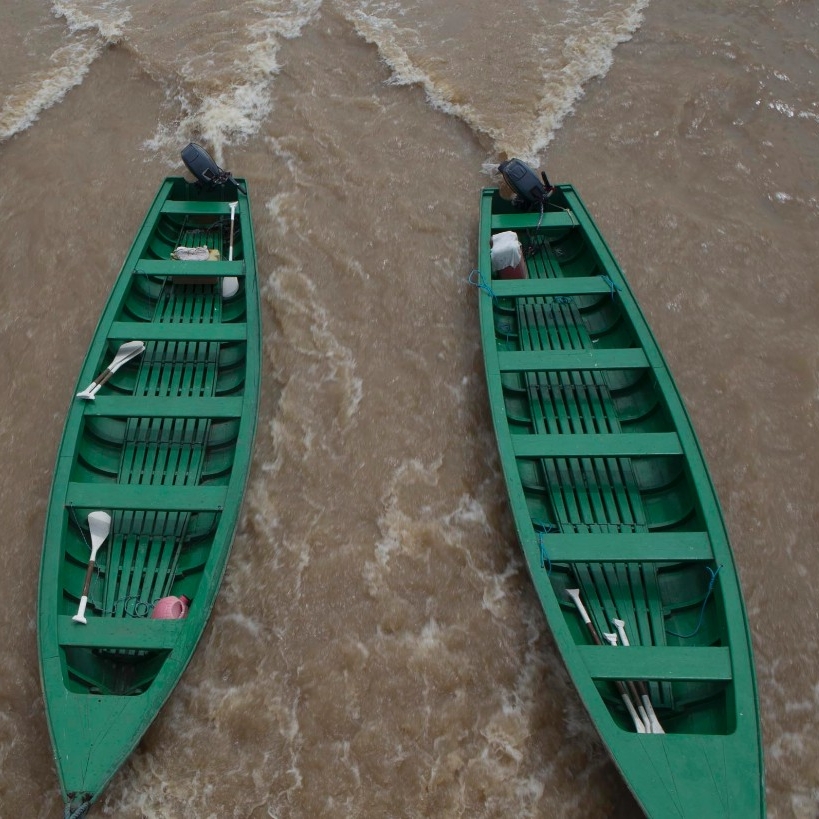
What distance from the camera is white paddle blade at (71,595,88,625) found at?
6.16 m

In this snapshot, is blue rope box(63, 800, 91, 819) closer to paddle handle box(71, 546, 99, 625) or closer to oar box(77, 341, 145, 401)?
paddle handle box(71, 546, 99, 625)

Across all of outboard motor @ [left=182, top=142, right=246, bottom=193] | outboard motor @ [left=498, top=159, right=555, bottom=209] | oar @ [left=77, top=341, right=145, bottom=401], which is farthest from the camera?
outboard motor @ [left=182, top=142, right=246, bottom=193]

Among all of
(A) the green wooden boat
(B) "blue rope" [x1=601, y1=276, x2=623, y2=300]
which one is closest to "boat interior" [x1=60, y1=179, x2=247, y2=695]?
(A) the green wooden boat

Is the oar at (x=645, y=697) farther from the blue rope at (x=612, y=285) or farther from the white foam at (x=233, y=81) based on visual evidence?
the white foam at (x=233, y=81)

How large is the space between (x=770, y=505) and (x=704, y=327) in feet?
9.21

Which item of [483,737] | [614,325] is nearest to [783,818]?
[483,737]

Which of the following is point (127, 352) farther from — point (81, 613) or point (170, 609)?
point (170, 609)

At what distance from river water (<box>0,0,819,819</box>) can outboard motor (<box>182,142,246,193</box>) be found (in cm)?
107

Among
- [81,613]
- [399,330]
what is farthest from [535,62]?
[81,613]

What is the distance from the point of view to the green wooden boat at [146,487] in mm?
5816

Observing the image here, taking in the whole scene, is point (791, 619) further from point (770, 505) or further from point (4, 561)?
point (4, 561)

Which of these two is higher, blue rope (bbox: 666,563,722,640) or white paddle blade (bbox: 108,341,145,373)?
white paddle blade (bbox: 108,341,145,373)

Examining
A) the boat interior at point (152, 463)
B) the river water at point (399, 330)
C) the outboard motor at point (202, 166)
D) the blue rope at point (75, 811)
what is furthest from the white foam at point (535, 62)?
the blue rope at point (75, 811)

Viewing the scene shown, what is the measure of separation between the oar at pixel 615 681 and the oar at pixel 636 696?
0.03 metres
